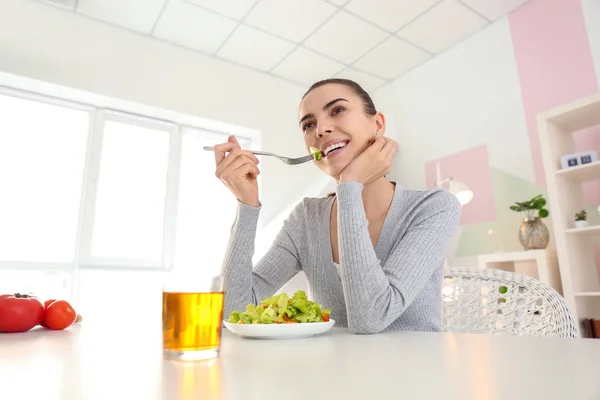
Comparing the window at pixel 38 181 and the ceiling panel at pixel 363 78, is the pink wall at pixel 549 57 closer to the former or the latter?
the ceiling panel at pixel 363 78

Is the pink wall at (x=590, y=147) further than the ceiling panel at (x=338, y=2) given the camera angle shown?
No

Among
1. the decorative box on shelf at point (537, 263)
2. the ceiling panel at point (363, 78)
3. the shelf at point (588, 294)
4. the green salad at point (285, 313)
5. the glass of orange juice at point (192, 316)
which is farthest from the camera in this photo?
the ceiling panel at point (363, 78)

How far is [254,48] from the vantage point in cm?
335

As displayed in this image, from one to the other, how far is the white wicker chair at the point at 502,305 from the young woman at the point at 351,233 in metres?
0.22

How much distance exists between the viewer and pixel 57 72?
279 cm

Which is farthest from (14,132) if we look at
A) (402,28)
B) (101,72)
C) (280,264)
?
(402,28)

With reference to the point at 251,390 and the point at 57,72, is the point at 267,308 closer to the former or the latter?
the point at 251,390

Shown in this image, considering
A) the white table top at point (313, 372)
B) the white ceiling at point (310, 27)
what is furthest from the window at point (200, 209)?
the white table top at point (313, 372)

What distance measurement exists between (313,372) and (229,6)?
299cm

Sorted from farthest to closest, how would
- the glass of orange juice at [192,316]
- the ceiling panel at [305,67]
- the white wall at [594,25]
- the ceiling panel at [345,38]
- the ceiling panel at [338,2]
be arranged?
1. the ceiling panel at [305,67]
2. the ceiling panel at [345,38]
3. the ceiling panel at [338,2]
4. the white wall at [594,25]
5. the glass of orange juice at [192,316]

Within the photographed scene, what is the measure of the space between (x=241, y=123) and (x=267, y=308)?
306cm

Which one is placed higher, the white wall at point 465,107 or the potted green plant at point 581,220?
the white wall at point 465,107

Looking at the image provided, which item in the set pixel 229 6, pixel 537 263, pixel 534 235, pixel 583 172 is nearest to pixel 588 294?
pixel 537 263

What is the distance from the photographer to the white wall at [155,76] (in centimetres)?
272
